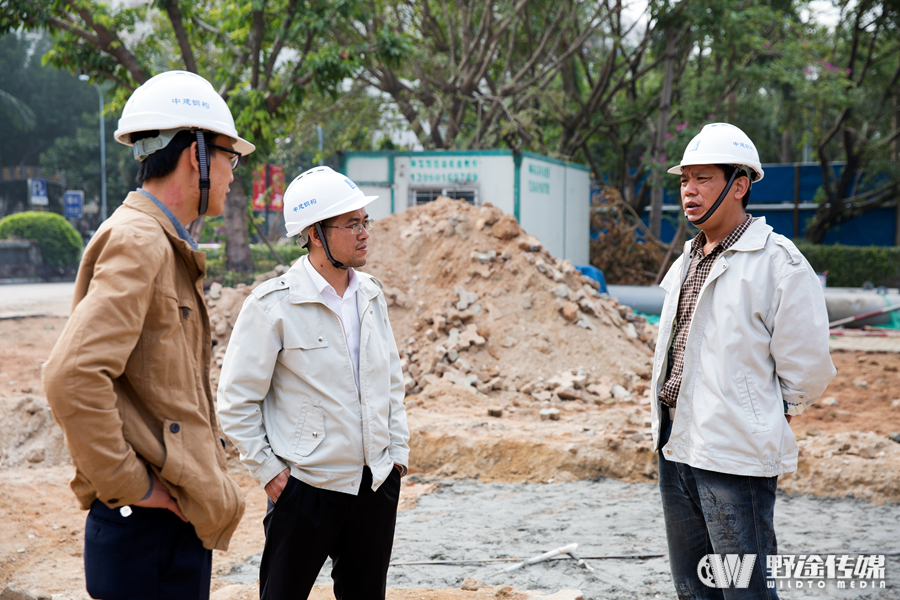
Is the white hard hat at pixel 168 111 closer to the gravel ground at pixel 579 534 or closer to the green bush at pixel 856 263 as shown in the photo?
the gravel ground at pixel 579 534

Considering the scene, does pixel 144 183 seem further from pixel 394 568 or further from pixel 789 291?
pixel 394 568

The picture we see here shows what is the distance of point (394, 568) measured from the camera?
4.44 meters

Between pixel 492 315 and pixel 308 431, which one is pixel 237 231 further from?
pixel 308 431

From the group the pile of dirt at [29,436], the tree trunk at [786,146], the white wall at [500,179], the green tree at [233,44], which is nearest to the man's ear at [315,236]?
the pile of dirt at [29,436]

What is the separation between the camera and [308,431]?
2.54 meters

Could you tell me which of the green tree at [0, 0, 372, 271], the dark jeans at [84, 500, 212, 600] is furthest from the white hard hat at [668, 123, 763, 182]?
the green tree at [0, 0, 372, 271]

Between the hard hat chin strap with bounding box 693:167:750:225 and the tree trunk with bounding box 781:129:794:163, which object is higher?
the tree trunk with bounding box 781:129:794:163

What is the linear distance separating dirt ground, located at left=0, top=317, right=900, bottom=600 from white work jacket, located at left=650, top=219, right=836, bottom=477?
173cm

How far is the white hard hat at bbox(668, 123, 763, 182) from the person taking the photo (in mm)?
2775

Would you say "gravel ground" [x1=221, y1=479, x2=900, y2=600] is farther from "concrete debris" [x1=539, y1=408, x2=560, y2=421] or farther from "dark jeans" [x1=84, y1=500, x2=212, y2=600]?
"dark jeans" [x1=84, y1=500, x2=212, y2=600]

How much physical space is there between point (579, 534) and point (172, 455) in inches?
145

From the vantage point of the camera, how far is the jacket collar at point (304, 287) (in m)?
2.60

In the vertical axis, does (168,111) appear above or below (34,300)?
above

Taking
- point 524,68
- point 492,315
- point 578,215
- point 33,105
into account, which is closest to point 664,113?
point 578,215
